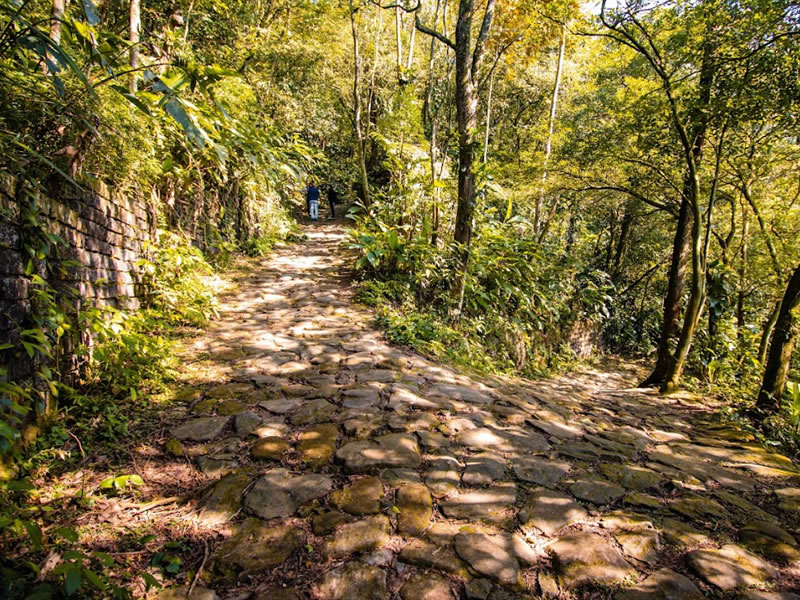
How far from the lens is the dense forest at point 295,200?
2.03 metres

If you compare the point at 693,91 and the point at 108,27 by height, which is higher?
the point at 108,27

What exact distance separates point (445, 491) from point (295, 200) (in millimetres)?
11218

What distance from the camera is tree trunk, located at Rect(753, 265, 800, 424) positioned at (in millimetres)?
4320

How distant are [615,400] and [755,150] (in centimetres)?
418

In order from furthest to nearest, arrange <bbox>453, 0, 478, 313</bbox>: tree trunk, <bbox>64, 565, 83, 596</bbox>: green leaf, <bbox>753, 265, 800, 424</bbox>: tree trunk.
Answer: <bbox>453, 0, 478, 313</bbox>: tree trunk < <bbox>753, 265, 800, 424</bbox>: tree trunk < <bbox>64, 565, 83, 596</bbox>: green leaf

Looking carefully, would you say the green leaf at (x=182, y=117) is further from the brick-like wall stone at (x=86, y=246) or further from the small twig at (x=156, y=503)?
the small twig at (x=156, y=503)

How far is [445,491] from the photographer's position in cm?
218

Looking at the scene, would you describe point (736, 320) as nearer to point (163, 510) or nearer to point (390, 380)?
point (390, 380)

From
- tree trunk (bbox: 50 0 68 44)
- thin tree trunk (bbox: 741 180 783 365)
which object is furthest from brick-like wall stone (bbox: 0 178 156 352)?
thin tree trunk (bbox: 741 180 783 365)

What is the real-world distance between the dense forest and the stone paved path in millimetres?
310

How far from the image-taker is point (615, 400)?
18.2 feet

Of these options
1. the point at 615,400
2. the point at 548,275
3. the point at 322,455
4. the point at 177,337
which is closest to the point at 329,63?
the point at 548,275

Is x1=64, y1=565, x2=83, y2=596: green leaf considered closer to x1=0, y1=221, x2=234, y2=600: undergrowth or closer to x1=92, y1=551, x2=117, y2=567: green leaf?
x1=0, y1=221, x2=234, y2=600: undergrowth

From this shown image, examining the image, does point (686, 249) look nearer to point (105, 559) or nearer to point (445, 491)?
point (445, 491)
